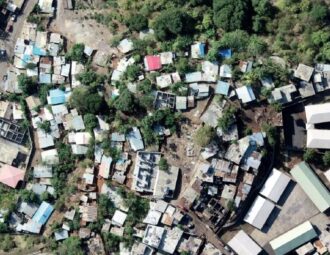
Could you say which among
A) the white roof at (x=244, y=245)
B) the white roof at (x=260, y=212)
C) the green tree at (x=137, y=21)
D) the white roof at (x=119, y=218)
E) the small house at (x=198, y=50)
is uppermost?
the green tree at (x=137, y=21)

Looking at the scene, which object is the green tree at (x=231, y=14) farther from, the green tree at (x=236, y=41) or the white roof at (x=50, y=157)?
the white roof at (x=50, y=157)

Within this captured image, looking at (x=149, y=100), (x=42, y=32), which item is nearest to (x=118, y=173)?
(x=149, y=100)

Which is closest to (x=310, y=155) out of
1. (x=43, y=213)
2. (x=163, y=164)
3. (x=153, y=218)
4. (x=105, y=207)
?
(x=163, y=164)

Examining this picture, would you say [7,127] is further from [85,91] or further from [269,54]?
[269,54]

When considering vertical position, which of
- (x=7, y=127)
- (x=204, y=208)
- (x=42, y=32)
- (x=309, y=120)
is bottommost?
(x=204, y=208)

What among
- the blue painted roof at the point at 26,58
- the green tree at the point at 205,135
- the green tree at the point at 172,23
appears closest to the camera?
the green tree at the point at 205,135

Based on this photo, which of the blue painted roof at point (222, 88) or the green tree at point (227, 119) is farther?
the blue painted roof at point (222, 88)

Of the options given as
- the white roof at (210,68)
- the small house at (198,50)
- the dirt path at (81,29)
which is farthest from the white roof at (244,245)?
the dirt path at (81,29)
